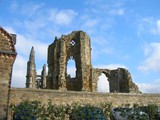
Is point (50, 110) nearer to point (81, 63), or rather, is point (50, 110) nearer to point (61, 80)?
point (61, 80)

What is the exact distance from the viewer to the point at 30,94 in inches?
911

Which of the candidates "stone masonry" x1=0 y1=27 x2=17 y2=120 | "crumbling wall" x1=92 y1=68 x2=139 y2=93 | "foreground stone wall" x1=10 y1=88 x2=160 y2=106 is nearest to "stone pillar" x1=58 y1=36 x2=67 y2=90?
"crumbling wall" x1=92 y1=68 x2=139 y2=93

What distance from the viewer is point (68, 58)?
38312mm

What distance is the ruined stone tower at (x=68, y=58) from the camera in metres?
35.5

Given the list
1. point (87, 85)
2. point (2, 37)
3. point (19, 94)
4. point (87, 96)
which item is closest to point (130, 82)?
point (87, 85)

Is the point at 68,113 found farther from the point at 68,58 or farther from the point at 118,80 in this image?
the point at 118,80

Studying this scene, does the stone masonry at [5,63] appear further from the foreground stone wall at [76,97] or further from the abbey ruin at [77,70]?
the abbey ruin at [77,70]

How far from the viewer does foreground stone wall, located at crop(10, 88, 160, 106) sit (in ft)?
74.7

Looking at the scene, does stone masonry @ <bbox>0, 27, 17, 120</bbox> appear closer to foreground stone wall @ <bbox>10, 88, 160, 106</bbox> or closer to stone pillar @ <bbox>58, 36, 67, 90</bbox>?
foreground stone wall @ <bbox>10, 88, 160, 106</bbox>

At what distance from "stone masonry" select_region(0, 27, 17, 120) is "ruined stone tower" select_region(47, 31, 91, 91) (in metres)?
15.3

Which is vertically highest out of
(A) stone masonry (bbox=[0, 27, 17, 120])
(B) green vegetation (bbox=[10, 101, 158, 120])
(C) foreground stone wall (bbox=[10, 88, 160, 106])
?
(A) stone masonry (bbox=[0, 27, 17, 120])

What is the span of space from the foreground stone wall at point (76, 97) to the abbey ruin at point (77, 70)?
904 centimetres

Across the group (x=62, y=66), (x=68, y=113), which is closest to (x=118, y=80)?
(x=62, y=66)

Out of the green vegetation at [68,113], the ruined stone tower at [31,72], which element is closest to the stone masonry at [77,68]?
the ruined stone tower at [31,72]
